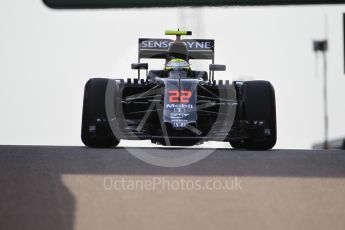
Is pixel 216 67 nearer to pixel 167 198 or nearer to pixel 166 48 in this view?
pixel 166 48

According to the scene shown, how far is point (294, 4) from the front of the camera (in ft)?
29.8

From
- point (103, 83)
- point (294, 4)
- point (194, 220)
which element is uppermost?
point (294, 4)

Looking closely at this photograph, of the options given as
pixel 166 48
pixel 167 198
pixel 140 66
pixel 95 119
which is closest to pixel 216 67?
pixel 166 48

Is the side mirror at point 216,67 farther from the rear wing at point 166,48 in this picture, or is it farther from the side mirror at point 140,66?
the side mirror at point 140,66

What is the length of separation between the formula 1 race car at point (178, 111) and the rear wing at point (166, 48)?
1.34 meters

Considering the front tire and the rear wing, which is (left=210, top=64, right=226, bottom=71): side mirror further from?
the front tire

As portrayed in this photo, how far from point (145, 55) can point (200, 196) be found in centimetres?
745

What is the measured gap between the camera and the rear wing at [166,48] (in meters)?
13.3

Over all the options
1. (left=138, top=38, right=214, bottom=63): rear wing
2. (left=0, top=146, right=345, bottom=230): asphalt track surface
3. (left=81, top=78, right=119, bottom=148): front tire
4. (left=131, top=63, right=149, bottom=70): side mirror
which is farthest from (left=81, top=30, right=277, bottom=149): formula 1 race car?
(left=0, top=146, right=345, bottom=230): asphalt track surface

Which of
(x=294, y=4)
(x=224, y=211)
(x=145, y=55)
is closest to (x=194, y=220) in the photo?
(x=224, y=211)

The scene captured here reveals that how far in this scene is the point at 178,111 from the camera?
36.4 feet

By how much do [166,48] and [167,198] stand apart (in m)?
7.40

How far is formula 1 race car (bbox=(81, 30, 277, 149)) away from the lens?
1117 cm

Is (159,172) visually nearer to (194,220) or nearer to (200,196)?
(200,196)
